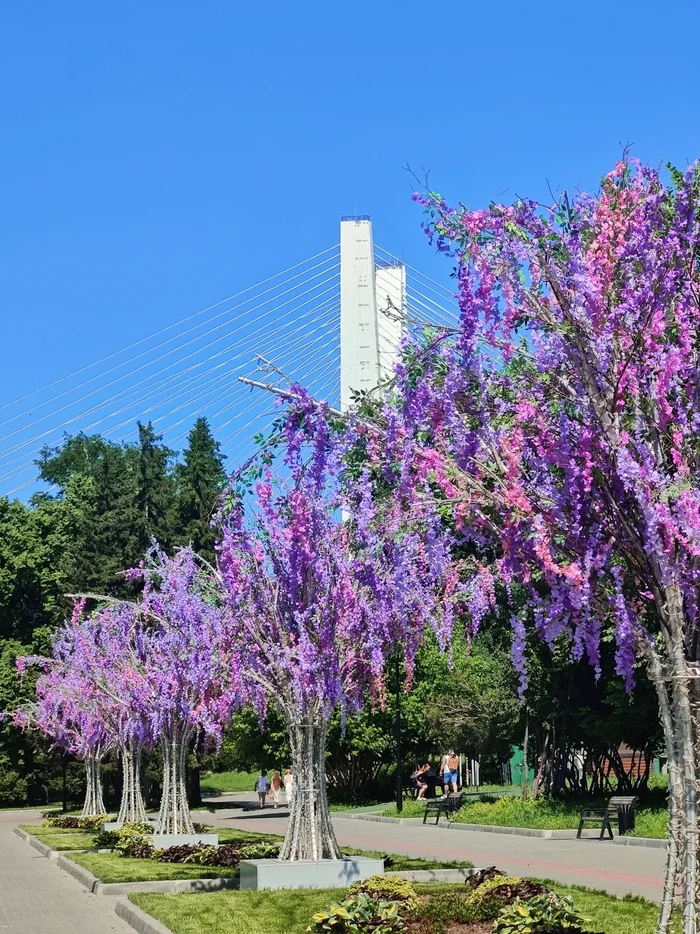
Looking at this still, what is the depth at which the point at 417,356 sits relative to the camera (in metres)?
9.09

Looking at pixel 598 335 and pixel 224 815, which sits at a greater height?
pixel 598 335

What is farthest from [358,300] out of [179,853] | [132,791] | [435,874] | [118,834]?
[435,874]

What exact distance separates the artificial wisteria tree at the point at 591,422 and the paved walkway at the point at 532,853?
7065 millimetres

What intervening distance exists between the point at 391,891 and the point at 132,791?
2064cm

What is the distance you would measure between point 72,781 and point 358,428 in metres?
51.1

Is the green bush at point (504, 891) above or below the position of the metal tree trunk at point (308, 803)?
below

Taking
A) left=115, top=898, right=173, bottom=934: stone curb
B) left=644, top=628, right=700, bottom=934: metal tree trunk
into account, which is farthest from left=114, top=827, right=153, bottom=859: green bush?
left=644, top=628, right=700, bottom=934: metal tree trunk

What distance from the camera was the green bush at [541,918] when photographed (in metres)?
9.74

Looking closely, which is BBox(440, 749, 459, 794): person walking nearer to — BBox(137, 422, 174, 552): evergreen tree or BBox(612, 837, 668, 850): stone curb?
BBox(137, 422, 174, 552): evergreen tree

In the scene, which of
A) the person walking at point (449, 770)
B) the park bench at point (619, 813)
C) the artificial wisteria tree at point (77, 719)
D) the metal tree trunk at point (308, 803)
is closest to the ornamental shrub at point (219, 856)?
the metal tree trunk at point (308, 803)

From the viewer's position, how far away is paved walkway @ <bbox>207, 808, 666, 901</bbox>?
16528mm

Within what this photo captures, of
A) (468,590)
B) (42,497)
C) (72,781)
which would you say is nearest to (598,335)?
(468,590)

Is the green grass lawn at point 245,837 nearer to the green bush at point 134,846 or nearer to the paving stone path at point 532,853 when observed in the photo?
the paving stone path at point 532,853

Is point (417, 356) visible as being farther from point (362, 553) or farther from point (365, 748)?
point (365, 748)
